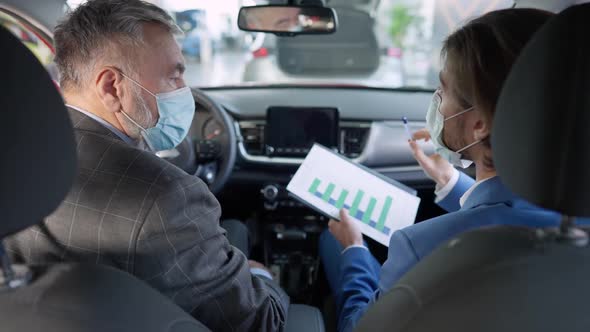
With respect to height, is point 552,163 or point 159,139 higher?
point 552,163

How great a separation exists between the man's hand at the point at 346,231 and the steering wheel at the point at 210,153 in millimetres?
925

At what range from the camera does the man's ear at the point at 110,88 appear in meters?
1.57

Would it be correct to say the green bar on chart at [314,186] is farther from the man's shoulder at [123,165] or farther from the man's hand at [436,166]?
the man's shoulder at [123,165]

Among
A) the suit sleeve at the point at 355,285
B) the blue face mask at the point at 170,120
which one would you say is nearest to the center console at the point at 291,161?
the suit sleeve at the point at 355,285

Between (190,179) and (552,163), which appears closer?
(552,163)

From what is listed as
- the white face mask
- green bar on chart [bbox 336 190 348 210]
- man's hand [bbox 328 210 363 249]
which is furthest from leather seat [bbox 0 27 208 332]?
green bar on chart [bbox 336 190 348 210]

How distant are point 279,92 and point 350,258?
68.0 inches

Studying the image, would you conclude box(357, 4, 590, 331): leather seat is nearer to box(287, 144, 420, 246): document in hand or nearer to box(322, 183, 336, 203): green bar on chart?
box(287, 144, 420, 246): document in hand

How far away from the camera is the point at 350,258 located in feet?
6.48

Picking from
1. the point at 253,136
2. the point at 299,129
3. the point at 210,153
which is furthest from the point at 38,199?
the point at 253,136

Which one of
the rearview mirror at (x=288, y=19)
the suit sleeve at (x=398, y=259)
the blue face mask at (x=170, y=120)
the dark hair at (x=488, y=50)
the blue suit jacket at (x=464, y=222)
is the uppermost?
the dark hair at (x=488, y=50)

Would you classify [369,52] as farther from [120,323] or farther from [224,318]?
[120,323]

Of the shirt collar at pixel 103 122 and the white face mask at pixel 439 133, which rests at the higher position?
the shirt collar at pixel 103 122

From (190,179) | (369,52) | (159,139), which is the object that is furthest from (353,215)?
(369,52)
